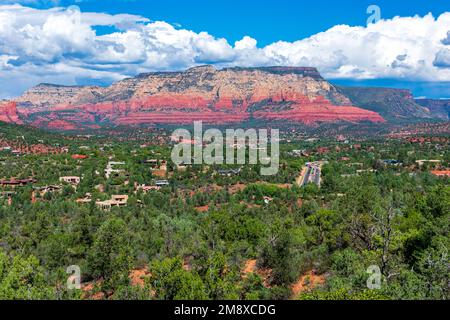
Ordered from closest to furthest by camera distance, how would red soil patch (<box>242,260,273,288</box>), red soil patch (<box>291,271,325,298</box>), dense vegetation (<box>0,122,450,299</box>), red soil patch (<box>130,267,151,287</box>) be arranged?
dense vegetation (<box>0,122,450,299</box>)
red soil patch (<box>291,271,325,298</box>)
red soil patch (<box>242,260,273,288</box>)
red soil patch (<box>130,267,151,287</box>)

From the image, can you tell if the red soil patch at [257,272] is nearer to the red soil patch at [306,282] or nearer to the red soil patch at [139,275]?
the red soil patch at [306,282]

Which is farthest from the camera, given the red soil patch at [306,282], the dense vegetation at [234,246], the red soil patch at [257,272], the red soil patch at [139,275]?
the red soil patch at [139,275]

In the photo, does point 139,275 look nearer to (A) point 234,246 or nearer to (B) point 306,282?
(A) point 234,246

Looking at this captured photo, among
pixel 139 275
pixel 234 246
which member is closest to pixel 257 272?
pixel 234 246

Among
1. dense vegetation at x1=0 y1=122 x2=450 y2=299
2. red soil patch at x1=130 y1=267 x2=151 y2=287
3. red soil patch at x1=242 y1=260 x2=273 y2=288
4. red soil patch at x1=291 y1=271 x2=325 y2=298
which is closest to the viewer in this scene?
dense vegetation at x1=0 y1=122 x2=450 y2=299

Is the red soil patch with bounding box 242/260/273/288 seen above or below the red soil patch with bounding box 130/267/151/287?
above

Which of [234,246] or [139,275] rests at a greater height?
[234,246]

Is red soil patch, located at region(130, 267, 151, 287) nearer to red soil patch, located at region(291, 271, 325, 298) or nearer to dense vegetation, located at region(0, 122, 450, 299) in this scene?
dense vegetation, located at region(0, 122, 450, 299)

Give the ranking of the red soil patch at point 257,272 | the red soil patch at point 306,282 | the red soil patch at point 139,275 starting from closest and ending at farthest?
the red soil patch at point 306,282
the red soil patch at point 257,272
the red soil patch at point 139,275

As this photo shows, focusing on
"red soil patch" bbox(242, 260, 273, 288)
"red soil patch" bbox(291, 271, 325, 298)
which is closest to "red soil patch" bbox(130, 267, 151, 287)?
"red soil patch" bbox(242, 260, 273, 288)

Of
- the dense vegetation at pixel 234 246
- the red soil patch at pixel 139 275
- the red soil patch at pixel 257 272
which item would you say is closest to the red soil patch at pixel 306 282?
the dense vegetation at pixel 234 246
